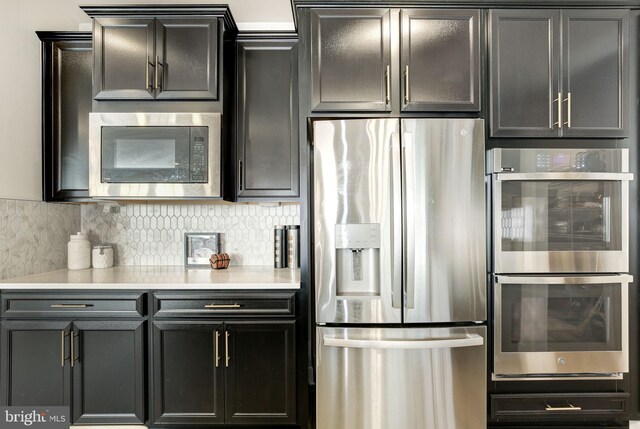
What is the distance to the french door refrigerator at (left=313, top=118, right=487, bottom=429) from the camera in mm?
1770

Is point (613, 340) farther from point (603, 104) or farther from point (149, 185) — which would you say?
point (149, 185)

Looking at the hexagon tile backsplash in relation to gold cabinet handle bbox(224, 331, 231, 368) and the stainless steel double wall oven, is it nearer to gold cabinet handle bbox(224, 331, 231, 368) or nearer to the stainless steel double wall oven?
gold cabinet handle bbox(224, 331, 231, 368)

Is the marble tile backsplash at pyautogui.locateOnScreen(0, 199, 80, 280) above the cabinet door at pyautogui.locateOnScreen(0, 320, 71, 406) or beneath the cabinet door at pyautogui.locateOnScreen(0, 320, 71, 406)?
above

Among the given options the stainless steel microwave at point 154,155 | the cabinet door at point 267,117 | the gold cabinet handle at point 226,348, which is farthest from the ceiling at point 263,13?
the gold cabinet handle at point 226,348

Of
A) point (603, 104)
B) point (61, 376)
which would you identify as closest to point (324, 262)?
point (61, 376)

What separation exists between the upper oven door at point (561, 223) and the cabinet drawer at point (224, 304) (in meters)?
1.15

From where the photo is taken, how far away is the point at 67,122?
2301 mm

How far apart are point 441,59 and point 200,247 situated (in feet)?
6.50

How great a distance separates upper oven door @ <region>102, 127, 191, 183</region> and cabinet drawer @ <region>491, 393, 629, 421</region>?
216 centimetres

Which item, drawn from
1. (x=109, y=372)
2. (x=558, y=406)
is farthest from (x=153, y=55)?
(x=558, y=406)

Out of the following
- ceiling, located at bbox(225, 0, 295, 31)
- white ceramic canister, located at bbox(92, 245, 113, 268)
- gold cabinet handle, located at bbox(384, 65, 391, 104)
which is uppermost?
ceiling, located at bbox(225, 0, 295, 31)

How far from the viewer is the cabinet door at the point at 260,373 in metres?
1.91

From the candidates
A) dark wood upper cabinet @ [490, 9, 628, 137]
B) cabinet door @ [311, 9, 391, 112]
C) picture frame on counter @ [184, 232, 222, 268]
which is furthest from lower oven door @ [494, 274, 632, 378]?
picture frame on counter @ [184, 232, 222, 268]

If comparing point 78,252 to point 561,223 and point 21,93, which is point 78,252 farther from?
point 561,223
